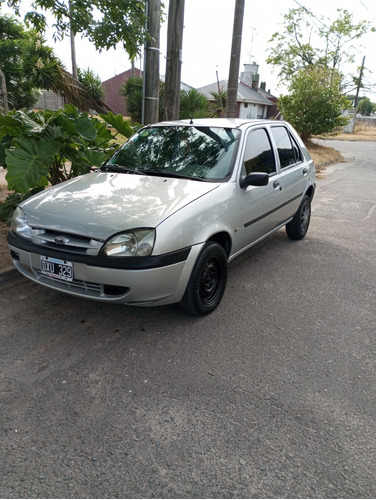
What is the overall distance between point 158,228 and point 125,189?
792 millimetres

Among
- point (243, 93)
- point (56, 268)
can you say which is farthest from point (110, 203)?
point (243, 93)

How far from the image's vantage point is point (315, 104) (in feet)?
59.8

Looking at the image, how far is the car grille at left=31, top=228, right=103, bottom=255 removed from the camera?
307cm

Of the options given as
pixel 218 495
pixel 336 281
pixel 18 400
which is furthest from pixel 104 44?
pixel 218 495

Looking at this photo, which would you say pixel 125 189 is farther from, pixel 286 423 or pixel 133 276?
pixel 286 423

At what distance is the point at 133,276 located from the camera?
302 centimetres

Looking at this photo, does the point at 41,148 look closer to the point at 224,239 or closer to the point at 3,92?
the point at 224,239

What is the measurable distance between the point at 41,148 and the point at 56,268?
2187 mm

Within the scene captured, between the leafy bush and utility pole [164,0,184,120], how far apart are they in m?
1.78

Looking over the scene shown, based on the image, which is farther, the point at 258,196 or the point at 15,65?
the point at 15,65

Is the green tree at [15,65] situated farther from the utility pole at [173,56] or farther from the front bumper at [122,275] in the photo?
the front bumper at [122,275]

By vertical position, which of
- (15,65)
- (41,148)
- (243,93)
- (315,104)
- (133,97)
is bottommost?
(41,148)

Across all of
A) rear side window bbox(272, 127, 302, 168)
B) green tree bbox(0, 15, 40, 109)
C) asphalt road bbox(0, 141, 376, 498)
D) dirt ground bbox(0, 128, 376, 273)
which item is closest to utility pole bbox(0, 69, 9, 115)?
dirt ground bbox(0, 128, 376, 273)

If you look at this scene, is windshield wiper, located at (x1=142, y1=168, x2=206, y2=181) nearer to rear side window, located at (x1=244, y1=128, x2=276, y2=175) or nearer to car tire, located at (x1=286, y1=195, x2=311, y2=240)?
rear side window, located at (x1=244, y1=128, x2=276, y2=175)
